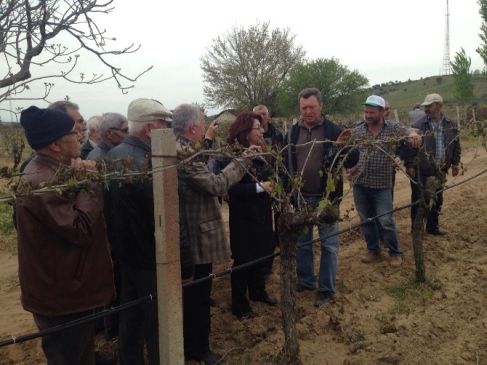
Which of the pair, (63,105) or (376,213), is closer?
(63,105)

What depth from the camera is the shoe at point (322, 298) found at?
13.6 ft

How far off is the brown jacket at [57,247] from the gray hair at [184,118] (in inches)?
33.1

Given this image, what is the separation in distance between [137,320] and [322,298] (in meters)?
1.84

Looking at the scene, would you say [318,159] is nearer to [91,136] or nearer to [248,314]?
[248,314]

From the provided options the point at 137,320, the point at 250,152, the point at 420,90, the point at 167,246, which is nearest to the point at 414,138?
the point at 250,152

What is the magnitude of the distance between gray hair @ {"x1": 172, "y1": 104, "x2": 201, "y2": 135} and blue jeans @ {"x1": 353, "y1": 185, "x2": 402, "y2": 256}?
8.22ft

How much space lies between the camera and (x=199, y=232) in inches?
131

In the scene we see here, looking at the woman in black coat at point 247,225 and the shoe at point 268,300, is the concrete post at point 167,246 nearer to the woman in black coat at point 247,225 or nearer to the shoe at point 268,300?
the woman in black coat at point 247,225

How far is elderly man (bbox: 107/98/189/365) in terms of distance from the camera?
262cm

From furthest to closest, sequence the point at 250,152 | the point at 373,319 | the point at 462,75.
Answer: the point at 462,75, the point at 373,319, the point at 250,152

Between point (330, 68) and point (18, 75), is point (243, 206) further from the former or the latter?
point (330, 68)

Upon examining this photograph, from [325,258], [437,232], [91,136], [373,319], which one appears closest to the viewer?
[373,319]

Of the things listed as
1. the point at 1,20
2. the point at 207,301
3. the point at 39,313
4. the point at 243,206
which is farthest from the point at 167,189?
the point at 1,20

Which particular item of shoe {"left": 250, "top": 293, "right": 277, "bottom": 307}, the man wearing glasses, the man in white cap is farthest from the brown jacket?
the man in white cap
